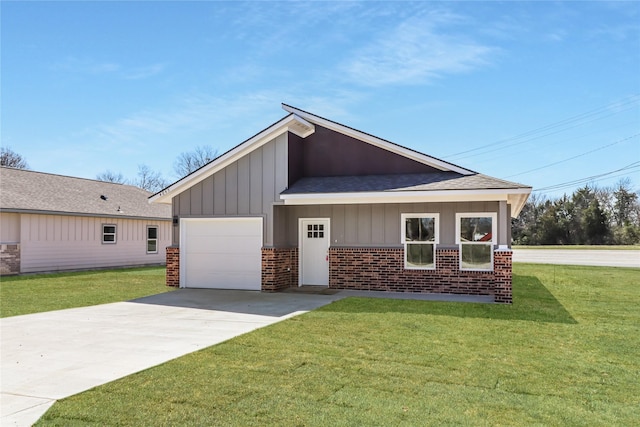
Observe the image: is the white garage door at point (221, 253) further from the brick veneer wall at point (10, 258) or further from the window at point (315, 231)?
the brick veneer wall at point (10, 258)

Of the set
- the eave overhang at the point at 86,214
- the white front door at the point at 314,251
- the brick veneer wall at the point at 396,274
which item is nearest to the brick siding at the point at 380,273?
the brick veneer wall at the point at 396,274

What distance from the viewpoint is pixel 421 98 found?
23.3 m

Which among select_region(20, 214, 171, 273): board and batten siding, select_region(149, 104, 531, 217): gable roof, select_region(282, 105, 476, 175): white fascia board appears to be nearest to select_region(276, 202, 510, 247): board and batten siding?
select_region(149, 104, 531, 217): gable roof

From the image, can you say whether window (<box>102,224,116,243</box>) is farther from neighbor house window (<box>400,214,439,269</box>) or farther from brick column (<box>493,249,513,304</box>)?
brick column (<box>493,249,513,304</box>)

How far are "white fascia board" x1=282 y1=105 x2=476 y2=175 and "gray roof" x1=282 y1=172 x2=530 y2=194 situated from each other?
21 centimetres

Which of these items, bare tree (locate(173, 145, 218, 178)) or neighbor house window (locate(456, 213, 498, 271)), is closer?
neighbor house window (locate(456, 213, 498, 271))

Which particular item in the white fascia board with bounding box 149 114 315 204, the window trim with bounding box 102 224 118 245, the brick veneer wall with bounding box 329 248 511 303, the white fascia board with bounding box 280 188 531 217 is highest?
the white fascia board with bounding box 149 114 315 204

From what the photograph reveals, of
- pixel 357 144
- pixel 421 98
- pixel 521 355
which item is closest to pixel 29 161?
pixel 421 98

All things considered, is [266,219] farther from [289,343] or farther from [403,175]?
[289,343]

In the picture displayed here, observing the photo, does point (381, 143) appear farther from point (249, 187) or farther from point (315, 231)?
point (249, 187)

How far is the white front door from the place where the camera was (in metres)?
14.1

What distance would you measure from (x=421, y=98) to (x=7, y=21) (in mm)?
17093

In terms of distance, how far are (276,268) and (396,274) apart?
3.37 m

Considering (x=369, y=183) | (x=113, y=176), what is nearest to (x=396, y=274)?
(x=369, y=183)
